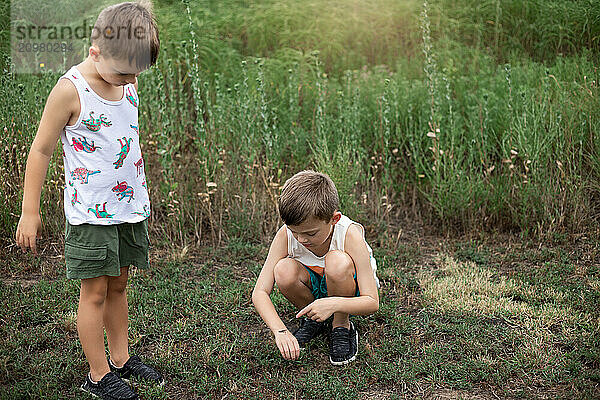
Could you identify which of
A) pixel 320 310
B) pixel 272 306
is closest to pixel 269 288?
pixel 272 306

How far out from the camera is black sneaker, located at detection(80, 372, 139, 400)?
2.72m

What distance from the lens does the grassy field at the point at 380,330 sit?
9.57ft

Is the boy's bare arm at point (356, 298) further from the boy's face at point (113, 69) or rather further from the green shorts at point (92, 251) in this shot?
the boy's face at point (113, 69)

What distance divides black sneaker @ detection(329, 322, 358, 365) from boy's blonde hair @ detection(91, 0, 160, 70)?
168cm

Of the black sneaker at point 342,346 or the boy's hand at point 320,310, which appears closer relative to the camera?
the boy's hand at point 320,310

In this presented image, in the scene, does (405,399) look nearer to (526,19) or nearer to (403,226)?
(403,226)

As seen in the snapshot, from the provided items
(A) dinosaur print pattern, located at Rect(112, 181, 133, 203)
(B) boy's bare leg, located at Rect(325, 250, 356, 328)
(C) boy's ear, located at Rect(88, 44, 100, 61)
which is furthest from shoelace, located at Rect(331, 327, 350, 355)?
(C) boy's ear, located at Rect(88, 44, 100, 61)

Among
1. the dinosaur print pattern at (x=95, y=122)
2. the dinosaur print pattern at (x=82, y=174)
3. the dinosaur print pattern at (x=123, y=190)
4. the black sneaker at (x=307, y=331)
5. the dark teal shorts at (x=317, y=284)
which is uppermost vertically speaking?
the dinosaur print pattern at (x=95, y=122)

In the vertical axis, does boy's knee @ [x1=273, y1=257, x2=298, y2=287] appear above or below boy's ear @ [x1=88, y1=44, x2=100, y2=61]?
below

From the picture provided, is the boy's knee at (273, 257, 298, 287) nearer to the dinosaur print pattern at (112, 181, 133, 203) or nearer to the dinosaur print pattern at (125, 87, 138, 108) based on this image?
the dinosaur print pattern at (112, 181, 133, 203)

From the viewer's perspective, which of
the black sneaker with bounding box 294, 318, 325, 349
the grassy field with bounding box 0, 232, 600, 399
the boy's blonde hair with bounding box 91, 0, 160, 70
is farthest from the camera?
the black sneaker with bounding box 294, 318, 325, 349

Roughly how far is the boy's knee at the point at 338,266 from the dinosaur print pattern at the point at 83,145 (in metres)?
1.27

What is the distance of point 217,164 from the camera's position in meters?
4.76

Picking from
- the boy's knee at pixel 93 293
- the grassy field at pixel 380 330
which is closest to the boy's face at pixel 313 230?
the grassy field at pixel 380 330
